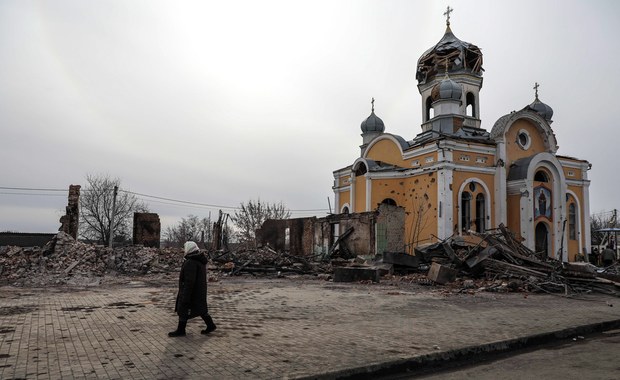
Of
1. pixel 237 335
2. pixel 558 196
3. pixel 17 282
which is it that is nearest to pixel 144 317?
pixel 237 335

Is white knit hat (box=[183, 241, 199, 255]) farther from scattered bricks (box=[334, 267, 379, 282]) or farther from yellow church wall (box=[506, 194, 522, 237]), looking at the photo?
yellow church wall (box=[506, 194, 522, 237])

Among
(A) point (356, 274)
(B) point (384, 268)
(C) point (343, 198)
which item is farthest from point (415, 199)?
(A) point (356, 274)

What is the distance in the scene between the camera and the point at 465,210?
1145 inches

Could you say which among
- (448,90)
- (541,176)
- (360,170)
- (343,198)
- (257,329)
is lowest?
(257,329)

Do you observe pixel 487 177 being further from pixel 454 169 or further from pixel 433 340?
pixel 433 340

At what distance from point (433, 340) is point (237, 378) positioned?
10.6ft

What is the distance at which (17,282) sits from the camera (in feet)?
48.1

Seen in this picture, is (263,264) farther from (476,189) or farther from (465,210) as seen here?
(476,189)

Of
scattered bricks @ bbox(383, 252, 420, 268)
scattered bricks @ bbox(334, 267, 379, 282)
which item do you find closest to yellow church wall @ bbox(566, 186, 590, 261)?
scattered bricks @ bbox(383, 252, 420, 268)

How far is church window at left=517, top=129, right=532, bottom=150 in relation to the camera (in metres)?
31.9

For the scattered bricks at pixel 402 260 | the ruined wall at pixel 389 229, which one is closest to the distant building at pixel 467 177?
the ruined wall at pixel 389 229

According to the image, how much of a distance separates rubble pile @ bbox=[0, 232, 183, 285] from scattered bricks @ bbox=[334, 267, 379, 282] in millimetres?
7388

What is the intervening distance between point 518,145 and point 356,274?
20658 millimetres

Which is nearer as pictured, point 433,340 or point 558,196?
point 433,340
